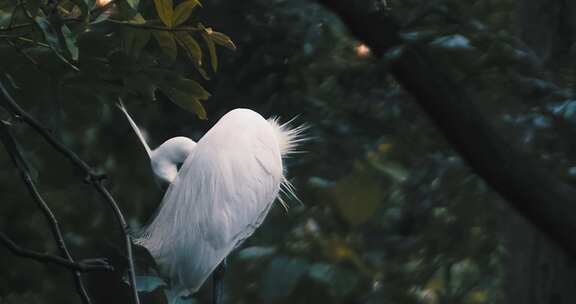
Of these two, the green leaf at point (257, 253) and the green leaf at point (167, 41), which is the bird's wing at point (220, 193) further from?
the green leaf at point (167, 41)

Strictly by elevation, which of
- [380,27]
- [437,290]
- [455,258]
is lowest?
[437,290]

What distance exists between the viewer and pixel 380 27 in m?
2.21

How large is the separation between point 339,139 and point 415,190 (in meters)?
0.25

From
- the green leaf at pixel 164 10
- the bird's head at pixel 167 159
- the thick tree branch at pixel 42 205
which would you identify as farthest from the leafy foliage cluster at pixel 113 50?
the bird's head at pixel 167 159

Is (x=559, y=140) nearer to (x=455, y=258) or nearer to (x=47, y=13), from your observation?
(x=455, y=258)

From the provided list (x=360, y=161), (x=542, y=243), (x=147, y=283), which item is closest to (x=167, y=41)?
(x=147, y=283)

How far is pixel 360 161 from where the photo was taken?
2488 millimetres

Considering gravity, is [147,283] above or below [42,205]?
below

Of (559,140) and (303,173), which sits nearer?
(559,140)

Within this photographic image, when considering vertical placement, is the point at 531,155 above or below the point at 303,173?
above

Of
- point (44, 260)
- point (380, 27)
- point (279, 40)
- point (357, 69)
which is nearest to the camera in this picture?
point (44, 260)

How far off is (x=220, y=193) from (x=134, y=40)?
68 cm

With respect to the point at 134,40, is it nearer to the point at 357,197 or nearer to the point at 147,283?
the point at 147,283

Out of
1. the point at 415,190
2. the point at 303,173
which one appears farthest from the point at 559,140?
the point at 303,173
